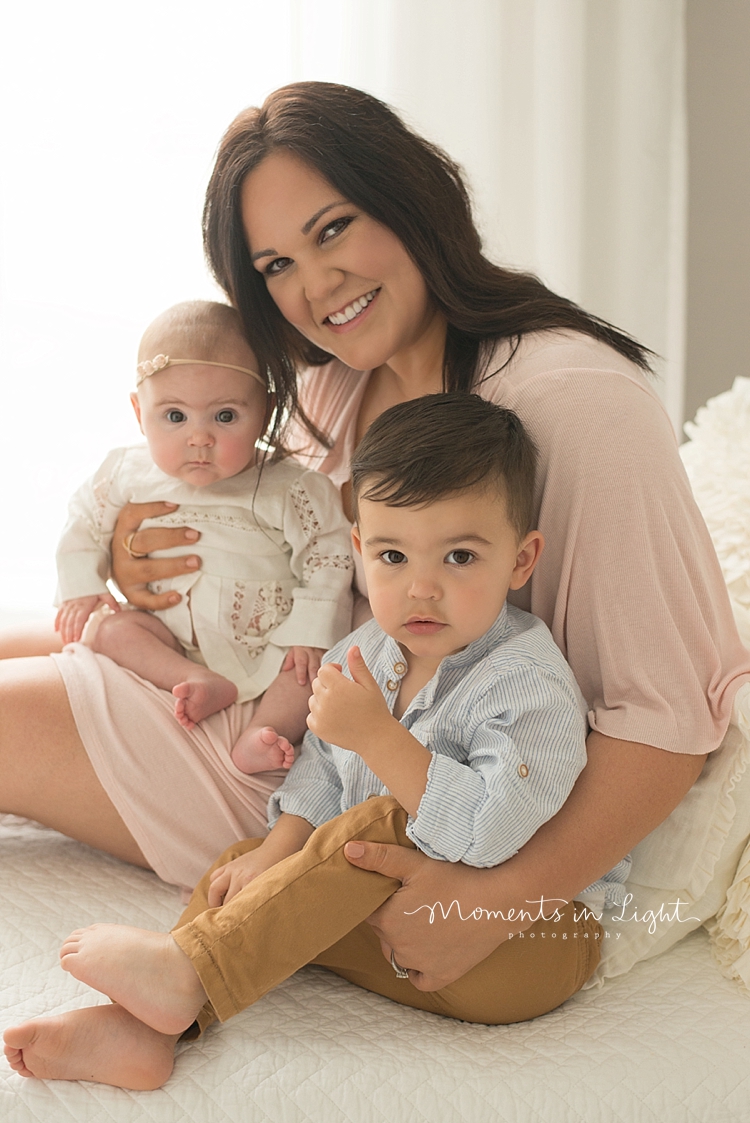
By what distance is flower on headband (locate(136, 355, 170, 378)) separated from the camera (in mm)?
1485

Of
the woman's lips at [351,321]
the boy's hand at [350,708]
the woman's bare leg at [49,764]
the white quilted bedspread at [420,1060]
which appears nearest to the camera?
the white quilted bedspread at [420,1060]

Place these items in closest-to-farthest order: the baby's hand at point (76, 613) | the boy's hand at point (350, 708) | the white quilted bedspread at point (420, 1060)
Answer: the white quilted bedspread at point (420, 1060), the boy's hand at point (350, 708), the baby's hand at point (76, 613)

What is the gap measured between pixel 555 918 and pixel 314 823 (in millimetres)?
325

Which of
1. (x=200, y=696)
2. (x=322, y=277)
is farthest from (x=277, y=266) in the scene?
(x=200, y=696)

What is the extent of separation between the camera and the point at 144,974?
3.35ft

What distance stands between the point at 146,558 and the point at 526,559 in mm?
671

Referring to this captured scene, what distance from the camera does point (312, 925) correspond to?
41.4 inches

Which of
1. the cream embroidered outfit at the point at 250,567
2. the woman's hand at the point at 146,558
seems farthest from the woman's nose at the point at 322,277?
the woman's hand at the point at 146,558

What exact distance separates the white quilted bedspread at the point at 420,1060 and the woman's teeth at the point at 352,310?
91 cm

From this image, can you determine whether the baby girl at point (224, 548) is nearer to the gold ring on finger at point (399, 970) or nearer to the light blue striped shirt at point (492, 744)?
the light blue striped shirt at point (492, 744)

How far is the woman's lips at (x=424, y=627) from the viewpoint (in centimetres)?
114

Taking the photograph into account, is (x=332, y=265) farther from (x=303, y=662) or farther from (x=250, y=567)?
(x=303, y=662)

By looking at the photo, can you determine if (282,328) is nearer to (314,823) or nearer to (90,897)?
(314,823)

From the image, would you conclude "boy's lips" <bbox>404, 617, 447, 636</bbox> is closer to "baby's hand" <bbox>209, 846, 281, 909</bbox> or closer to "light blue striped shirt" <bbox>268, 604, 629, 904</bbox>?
"light blue striped shirt" <bbox>268, 604, 629, 904</bbox>
